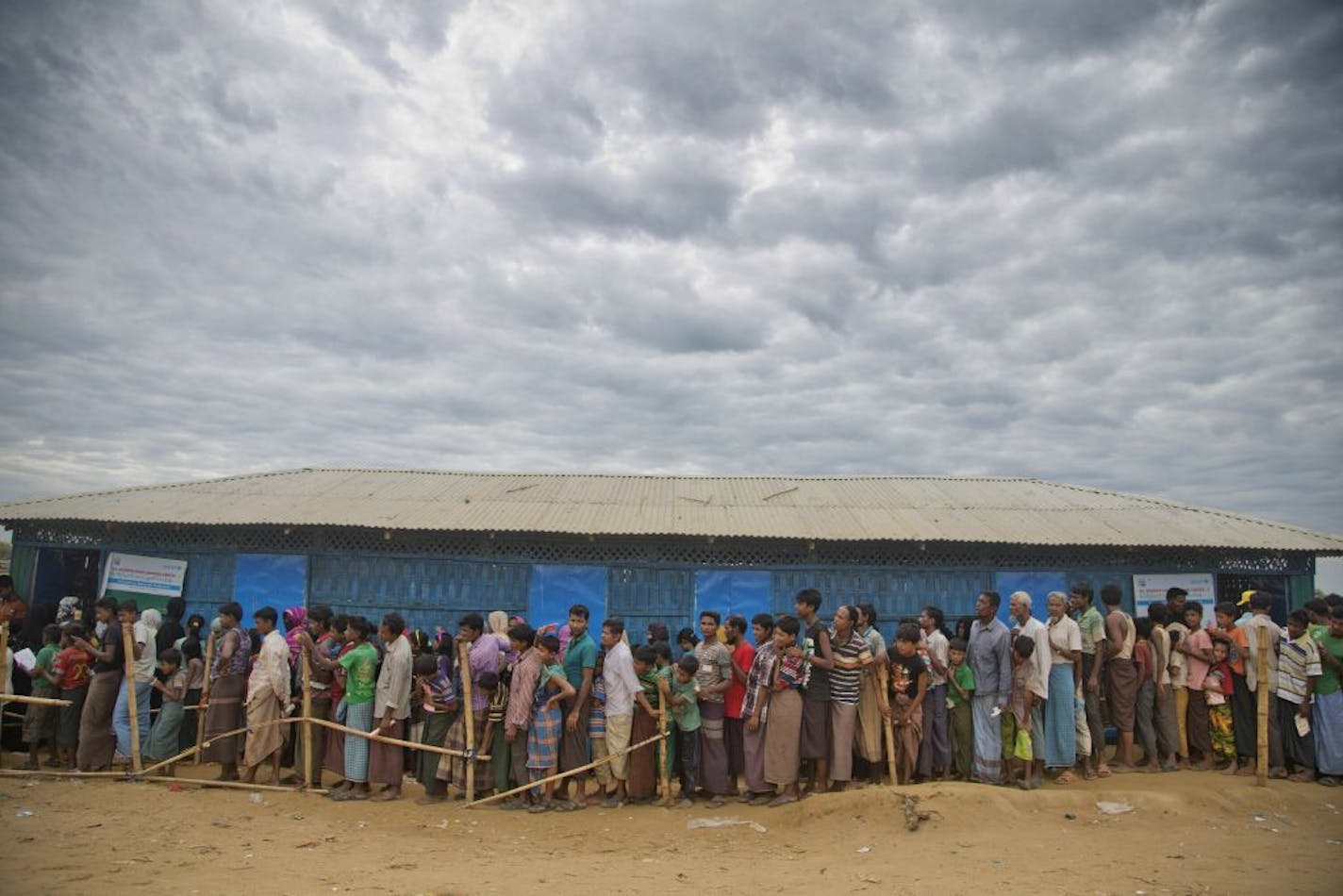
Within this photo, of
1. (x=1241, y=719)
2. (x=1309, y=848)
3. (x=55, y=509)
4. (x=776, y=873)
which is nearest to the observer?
(x=776, y=873)

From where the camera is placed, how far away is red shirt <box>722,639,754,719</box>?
7.13 meters

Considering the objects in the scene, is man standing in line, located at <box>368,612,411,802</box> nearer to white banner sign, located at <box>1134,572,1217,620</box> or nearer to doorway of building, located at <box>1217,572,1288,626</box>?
white banner sign, located at <box>1134,572,1217,620</box>

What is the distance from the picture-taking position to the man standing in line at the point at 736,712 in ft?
23.4

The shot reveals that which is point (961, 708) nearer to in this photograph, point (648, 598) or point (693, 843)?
point (693, 843)

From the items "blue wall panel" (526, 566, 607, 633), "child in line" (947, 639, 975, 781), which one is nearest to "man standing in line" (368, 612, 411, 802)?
"child in line" (947, 639, 975, 781)

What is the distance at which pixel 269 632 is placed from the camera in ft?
25.2

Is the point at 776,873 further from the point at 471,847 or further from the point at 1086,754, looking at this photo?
the point at 1086,754

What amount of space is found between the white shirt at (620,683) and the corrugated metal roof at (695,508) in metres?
4.79

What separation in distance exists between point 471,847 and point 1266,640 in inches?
278

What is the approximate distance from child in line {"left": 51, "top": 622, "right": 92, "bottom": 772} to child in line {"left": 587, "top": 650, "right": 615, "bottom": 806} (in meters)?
5.19

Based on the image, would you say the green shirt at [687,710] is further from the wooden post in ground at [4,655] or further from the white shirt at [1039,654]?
the wooden post in ground at [4,655]

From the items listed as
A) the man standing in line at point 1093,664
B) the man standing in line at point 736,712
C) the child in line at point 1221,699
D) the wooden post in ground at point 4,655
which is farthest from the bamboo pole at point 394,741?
the child in line at point 1221,699

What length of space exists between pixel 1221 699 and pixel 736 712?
4.77 meters

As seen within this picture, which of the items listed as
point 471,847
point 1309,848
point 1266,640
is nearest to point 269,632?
point 471,847
